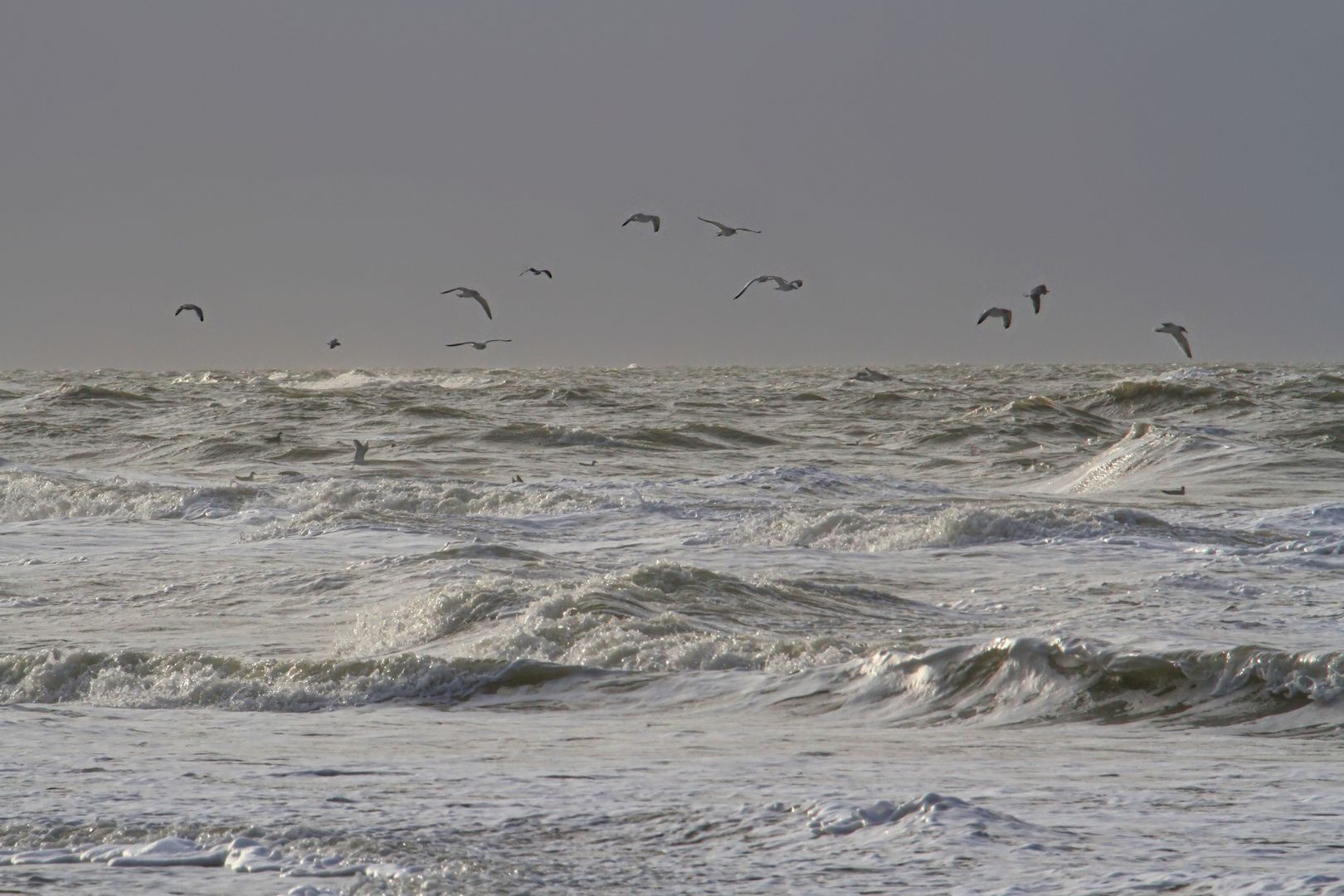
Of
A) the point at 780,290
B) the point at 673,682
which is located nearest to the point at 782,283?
the point at 780,290

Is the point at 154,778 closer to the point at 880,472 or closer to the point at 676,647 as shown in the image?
the point at 676,647

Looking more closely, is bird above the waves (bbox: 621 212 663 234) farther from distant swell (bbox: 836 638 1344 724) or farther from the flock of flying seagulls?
distant swell (bbox: 836 638 1344 724)

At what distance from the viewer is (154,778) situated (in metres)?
4.87

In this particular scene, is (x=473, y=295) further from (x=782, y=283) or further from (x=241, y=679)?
(x=241, y=679)

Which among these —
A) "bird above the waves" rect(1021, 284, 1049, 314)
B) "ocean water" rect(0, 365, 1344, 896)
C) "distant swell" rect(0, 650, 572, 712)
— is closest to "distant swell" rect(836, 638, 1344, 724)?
"ocean water" rect(0, 365, 1344, 896)

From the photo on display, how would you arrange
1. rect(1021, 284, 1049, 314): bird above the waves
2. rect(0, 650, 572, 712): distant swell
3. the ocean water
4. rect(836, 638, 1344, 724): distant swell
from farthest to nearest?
rect(1021, 284, 1049, 314): bird above the waves < rect(0, 650, 572, 712): distant swell < rect(836, 638, 1344, 724): distant swell < the ocean water

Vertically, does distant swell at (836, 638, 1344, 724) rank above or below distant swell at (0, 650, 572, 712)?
above

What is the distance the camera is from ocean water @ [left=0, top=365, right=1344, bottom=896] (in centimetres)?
386

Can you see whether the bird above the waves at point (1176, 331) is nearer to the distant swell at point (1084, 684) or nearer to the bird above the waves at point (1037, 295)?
the bird above the waves at point (1037, 295)

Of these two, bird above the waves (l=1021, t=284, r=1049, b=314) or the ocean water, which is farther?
bird above the waves (l=1021, t=284, r=1049, b=314)

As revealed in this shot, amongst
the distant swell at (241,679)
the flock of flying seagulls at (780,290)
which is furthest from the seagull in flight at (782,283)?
the distant swell at (241,679)

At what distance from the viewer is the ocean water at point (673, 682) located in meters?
3.86

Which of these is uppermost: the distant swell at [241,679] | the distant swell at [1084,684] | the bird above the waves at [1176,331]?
the bird above the waves at [1176,331]

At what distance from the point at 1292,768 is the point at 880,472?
14.2 metres
